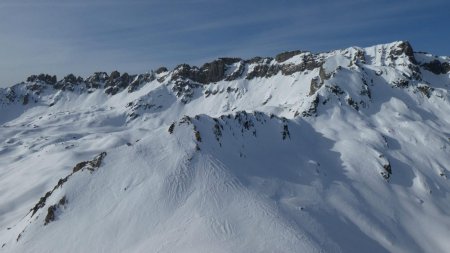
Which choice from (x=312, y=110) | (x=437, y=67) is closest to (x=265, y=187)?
(x=312, y=110)

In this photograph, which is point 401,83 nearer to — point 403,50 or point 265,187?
point 403,50

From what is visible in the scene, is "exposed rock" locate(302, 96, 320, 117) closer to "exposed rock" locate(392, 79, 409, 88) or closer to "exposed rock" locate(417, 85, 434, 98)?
"exposed rock" locate(392, 79, 409, 88)

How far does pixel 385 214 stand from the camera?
6694 centimetres

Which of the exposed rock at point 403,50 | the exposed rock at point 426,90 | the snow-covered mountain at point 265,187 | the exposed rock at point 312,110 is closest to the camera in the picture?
the snow-covered mountain at point 265,187

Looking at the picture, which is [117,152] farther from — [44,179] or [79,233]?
[44,179]

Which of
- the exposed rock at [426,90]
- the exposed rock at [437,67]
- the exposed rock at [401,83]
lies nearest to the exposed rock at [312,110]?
the exposed rock at [401,83]

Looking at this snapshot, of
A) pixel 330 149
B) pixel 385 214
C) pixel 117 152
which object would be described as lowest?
pixel 385 214

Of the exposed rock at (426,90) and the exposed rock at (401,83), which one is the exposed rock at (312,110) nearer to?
the exposed rock at (401,83)

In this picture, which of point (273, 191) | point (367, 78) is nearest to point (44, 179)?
point (273, 191)

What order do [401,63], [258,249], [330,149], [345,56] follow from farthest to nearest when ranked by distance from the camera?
[345,56], [401,63], [330,149], [258,249]

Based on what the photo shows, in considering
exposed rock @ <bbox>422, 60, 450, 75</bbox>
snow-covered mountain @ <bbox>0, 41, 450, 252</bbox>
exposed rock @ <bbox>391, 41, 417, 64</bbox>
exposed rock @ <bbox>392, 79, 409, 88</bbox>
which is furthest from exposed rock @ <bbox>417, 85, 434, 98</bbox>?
exposed rock @ <bbox>391, 41, 417, 64</bbox>

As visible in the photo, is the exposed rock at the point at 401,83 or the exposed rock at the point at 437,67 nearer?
the exposed rock at the point at 401,83

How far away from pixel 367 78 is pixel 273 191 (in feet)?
205

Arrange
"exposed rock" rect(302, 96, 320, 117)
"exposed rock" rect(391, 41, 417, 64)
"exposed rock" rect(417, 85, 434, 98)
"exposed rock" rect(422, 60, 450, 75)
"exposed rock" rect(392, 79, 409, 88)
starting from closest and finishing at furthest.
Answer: "exposed rock" rect(302, 96, 320, 117), "exposed rock" rect(417, 85, 434, 98), "exposed rock" rect(392, 79, 409, 88), "exposed rock" rect(422, 60, 450, 75), "exposed rock" rect(391, 41, 417, 64)
